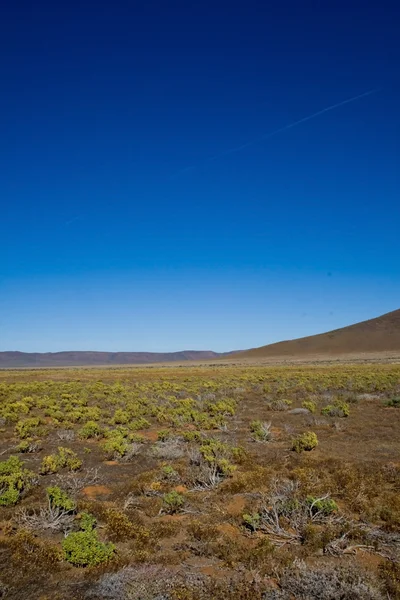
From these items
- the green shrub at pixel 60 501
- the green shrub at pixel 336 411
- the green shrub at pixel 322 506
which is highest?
the green shrub at pixel 60 501

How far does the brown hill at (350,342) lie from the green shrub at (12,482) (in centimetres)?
13857

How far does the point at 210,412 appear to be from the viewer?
19.1m

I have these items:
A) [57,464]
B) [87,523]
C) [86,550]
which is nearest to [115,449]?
[57,464]

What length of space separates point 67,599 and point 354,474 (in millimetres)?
6548

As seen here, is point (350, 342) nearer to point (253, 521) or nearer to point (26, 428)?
point (26, 428)

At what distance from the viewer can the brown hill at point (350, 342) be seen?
141750 mm

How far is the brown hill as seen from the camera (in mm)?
141750

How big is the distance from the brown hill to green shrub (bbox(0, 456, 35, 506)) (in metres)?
139

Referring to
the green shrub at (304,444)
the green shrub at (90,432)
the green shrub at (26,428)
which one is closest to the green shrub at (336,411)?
the green shrub at (304,444)

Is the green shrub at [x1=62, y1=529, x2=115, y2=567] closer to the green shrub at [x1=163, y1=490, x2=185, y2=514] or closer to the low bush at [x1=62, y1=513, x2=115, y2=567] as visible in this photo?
the low bush at [x1=62, y1=513, x2=115, y2=567]

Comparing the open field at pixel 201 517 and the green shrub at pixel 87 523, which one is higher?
the green shrub at pixel 87 523

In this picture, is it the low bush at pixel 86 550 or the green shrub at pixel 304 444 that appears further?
the green shrub at pixel 304 444

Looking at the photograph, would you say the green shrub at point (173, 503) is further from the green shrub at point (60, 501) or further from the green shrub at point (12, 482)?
the green shrub at point (12, 482)

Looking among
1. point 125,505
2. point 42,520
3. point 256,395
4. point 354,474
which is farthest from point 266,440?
point 256,395
